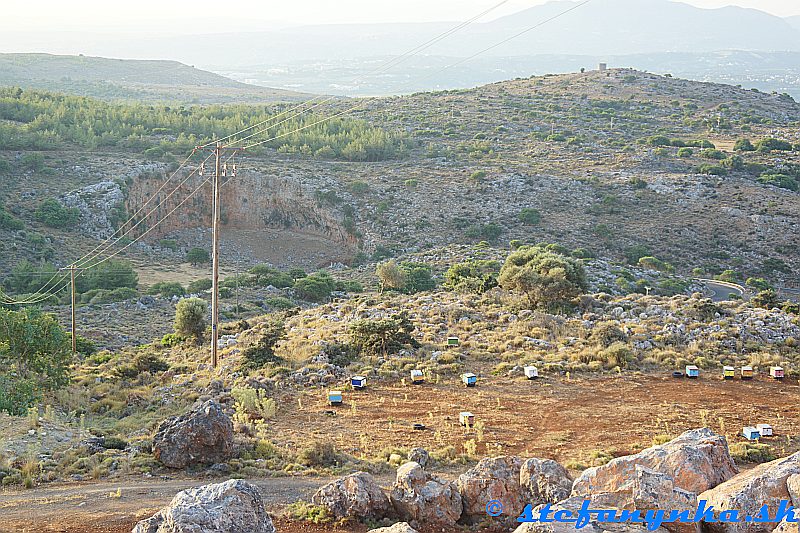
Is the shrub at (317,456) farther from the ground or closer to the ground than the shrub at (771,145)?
closer to the ground

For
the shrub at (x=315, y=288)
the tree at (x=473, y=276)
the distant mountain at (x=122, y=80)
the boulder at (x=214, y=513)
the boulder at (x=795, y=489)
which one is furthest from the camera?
the distant mountain at (x=122, y=80)

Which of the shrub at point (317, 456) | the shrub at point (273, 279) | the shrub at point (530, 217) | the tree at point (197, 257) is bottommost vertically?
the tree at point (197, 257)

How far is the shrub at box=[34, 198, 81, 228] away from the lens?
43.8m

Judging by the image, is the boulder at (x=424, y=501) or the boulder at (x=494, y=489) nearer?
the boulder at (x=424, y=501)

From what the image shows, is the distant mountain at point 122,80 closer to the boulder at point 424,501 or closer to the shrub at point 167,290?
the shrub at point 167,290

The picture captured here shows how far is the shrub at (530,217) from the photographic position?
47.2 m

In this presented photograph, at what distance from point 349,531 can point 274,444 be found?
470 cm

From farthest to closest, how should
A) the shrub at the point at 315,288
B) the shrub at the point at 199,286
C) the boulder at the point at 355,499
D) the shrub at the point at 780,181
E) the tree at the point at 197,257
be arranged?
the shrub at the point at 780,181, the tree at the point at 197,257, the shrub at the point at 199,286, the shrub at the point at 315,288, the boulder at the point at 355,499

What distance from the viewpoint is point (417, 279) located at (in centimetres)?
3466

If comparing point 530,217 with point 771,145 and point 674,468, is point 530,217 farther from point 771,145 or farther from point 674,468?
point 674,468

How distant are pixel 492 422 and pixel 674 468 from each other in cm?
665

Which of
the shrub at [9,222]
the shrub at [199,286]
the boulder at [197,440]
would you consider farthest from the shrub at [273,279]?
the boulder at [197,440]

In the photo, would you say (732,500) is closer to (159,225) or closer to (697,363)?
(697,363)

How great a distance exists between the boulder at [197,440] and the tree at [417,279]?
773 inches
